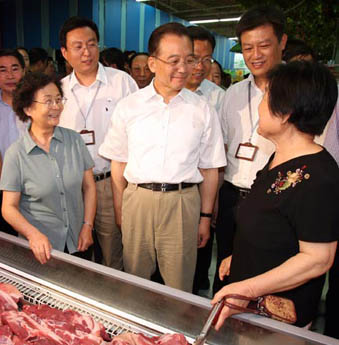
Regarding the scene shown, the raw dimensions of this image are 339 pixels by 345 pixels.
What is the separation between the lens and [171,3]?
1128 cm

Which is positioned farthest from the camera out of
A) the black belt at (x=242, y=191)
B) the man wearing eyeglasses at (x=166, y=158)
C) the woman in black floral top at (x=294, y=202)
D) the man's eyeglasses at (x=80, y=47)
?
the man's eyeglasses at (x=80, y=47)

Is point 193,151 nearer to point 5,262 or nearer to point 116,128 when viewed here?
point 116,128

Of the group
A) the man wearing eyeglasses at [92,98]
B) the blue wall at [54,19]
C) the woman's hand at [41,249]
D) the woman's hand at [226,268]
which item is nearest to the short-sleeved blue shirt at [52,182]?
the woman's hand at [41,249]

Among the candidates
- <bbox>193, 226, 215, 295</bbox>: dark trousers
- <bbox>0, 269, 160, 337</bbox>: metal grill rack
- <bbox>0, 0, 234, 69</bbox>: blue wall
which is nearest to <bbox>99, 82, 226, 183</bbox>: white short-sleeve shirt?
<bbox>0, 269, 160, 337</bbox>: metal grill rack

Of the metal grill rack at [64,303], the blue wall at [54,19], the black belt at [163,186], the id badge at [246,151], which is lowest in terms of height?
the metal grill rack at [64,303]

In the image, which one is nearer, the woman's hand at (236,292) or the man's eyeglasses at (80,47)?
the woman's hand at (236,292)

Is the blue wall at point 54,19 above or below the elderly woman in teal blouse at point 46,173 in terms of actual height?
above

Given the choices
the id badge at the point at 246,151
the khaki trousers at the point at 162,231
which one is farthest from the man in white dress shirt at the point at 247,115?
the khaki trousers at the point at 162,231

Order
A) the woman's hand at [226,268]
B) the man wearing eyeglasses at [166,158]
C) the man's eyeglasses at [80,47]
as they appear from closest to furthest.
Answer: the woman's hand at [226,268]
the man wearing eyeglasses at [166,158]
the man's eyeglasses at [80,47]

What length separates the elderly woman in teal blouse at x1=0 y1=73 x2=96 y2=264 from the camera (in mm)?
1708

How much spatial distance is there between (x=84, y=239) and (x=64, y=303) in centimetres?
74

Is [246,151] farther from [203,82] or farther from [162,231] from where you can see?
[203,82]

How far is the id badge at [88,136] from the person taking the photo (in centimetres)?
241

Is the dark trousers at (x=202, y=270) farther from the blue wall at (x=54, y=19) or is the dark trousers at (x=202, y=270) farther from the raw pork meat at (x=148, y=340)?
the blue wall at (x=54, y=19)
